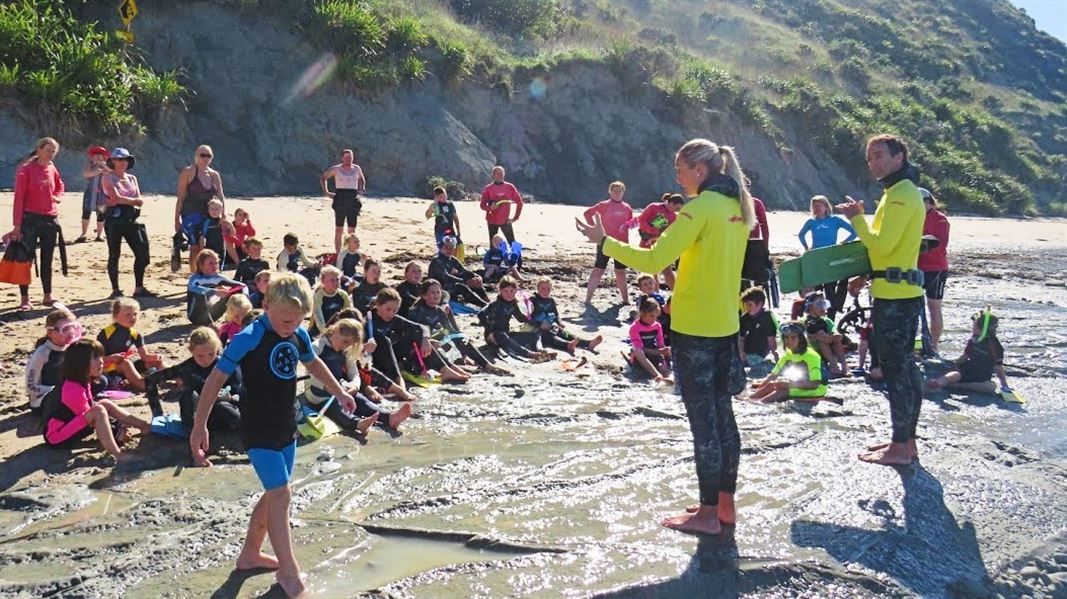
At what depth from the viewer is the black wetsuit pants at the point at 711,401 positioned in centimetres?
455

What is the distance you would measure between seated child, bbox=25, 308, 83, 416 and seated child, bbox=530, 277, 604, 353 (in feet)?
15.0

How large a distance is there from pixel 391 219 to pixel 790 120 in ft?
66.8

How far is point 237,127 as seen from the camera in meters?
18.7

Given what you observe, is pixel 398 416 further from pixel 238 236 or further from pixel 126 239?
pixel 238 236

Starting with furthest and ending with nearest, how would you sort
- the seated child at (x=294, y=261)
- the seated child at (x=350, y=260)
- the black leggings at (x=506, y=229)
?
the black leggings at (x=506, y=229)
the seated child at (x=350, y=260)
the seated child at (x=294, y=261)

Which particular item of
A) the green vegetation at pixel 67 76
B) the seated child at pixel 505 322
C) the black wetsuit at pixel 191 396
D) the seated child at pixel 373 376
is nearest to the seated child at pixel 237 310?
the seated child at pixel 373 376

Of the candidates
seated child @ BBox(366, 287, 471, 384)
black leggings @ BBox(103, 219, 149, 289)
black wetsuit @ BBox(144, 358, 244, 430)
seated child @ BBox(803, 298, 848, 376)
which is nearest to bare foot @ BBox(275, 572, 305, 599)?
black wetsuit @ BBox(144, 358, 244, 430)

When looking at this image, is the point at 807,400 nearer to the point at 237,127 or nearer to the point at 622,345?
the point at 622,345

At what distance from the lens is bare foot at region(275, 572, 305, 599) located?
3.98 metres

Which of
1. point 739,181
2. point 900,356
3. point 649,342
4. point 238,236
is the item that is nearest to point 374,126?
point 238,236

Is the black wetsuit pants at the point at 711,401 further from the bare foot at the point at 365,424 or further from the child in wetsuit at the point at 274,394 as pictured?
the bare foot at the point at 365,424

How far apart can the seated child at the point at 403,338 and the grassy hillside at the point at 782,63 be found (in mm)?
10118

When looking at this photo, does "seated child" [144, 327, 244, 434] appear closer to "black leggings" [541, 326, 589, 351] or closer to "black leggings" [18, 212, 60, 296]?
"black leggings" [18, 212, 60, 296]

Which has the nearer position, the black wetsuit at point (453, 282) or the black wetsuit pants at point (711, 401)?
the black wetsuit pants at point (711, 401)
